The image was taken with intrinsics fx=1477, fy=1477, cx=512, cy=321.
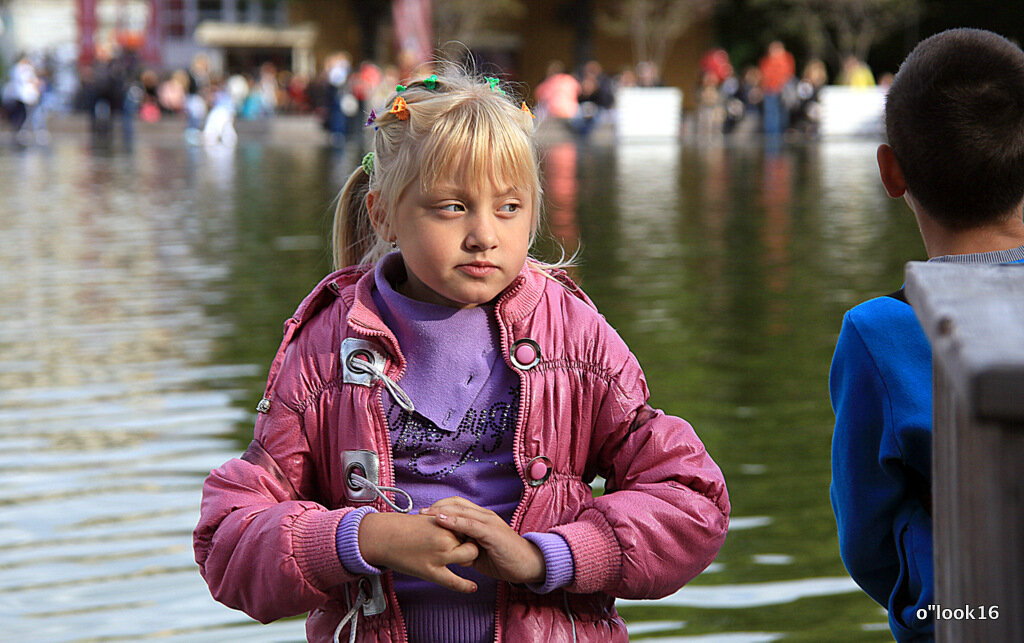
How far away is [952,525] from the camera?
1.32 meters

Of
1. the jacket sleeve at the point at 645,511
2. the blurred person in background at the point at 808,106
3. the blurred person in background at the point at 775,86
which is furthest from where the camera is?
the blurred person in background at the point at 808,106

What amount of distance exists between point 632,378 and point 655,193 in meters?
17.1

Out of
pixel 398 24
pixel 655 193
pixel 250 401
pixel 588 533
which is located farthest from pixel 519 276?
pixel 398 24

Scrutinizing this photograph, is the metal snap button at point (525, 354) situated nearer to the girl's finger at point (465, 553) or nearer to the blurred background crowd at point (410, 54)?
the girl's finger at point (465, 553)

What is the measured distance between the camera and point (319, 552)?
2100 mm

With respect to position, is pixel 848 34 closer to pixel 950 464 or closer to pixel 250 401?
pixel 250 401

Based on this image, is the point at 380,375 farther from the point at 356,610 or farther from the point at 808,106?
the point at 808,106

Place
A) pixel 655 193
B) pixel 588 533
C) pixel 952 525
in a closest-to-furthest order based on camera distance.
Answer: pixel 952 525 < pixel 588 533 < pixel 655 193

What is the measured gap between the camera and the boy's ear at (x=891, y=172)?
7.50 ft

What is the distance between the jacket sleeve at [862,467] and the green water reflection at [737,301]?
5.10ft

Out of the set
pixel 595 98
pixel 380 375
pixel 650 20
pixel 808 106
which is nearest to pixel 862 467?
pixel 380 375

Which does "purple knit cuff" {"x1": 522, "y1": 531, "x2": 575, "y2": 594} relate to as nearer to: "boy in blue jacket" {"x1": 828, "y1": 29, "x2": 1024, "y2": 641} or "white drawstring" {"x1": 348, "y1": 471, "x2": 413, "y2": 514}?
"white drawstring" {"x1": 348, "y1": 471, "x2": 413, "y2": 514}

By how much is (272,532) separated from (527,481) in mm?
380

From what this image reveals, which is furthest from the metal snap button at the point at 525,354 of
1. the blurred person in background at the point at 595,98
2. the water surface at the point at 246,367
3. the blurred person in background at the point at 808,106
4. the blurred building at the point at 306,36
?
the blurred building at the point at 306,36
